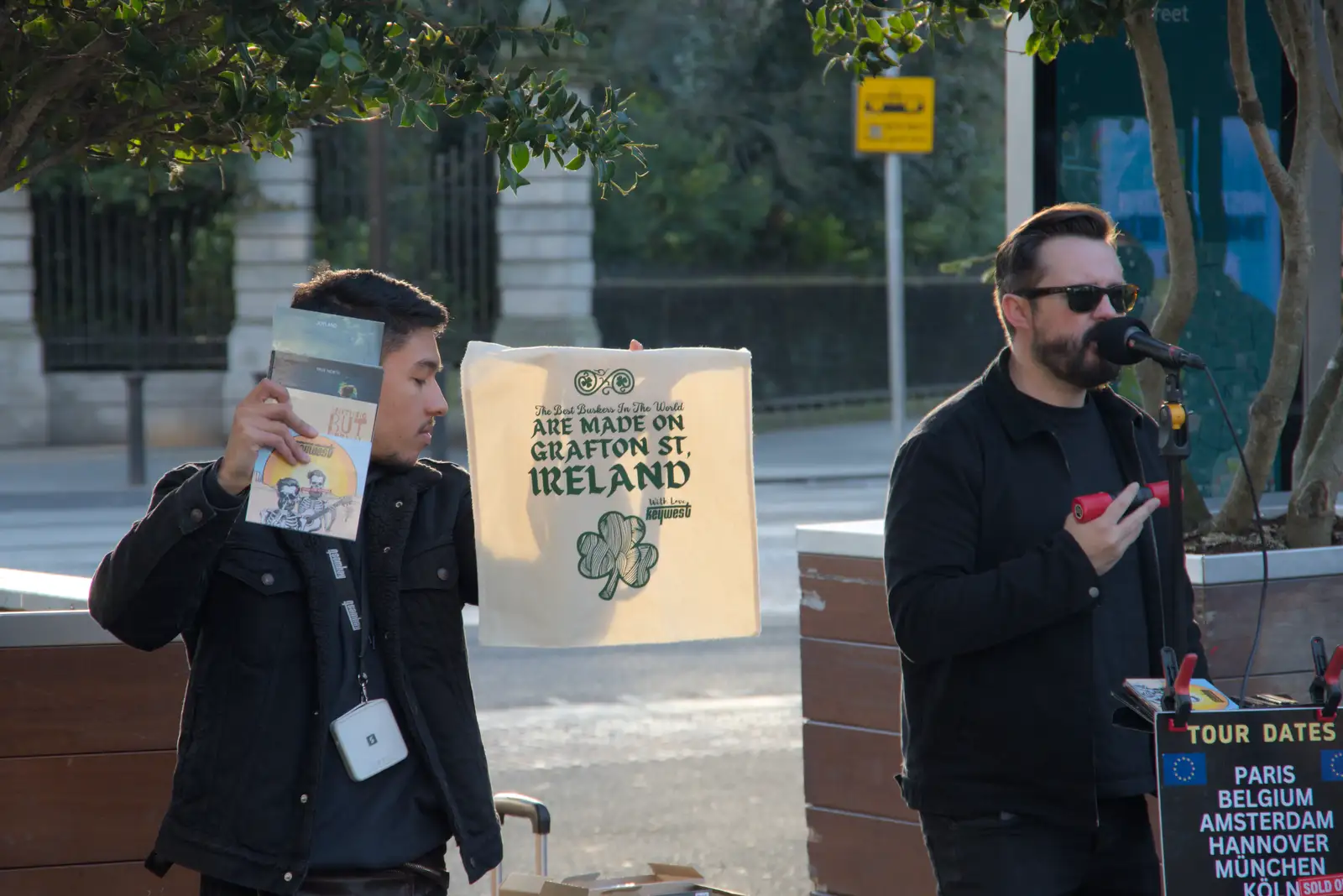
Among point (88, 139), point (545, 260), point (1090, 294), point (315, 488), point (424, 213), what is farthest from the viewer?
point (424, 213)

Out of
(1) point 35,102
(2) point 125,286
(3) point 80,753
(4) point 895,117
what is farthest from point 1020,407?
(2) point 125,286

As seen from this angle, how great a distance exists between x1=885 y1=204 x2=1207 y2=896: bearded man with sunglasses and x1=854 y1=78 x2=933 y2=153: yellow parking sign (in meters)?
15.5

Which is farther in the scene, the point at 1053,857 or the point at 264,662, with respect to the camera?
the point at 1053,857

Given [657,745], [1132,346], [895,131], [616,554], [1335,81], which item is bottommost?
[657,745]

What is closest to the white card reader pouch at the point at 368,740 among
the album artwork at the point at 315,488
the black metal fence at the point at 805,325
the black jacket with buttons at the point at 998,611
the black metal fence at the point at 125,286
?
the album artwork at the point at 315,488

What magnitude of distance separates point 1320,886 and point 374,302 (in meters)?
1.75

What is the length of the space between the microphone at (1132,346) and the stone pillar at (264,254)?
1993cm

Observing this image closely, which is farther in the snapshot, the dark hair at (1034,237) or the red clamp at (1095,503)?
the dark hair at (1034,237)

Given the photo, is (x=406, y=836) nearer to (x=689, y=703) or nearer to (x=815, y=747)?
(x=815, y=747)

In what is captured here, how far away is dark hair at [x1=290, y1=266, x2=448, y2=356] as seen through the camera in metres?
2.88

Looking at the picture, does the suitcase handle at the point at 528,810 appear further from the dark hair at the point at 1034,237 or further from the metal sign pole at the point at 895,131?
the metal sign pole at the point at 895,131

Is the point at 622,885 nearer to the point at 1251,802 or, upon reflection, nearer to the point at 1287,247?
the point at 1251,802

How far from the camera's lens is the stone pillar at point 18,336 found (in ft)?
72.4

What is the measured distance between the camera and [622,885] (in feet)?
11.5
